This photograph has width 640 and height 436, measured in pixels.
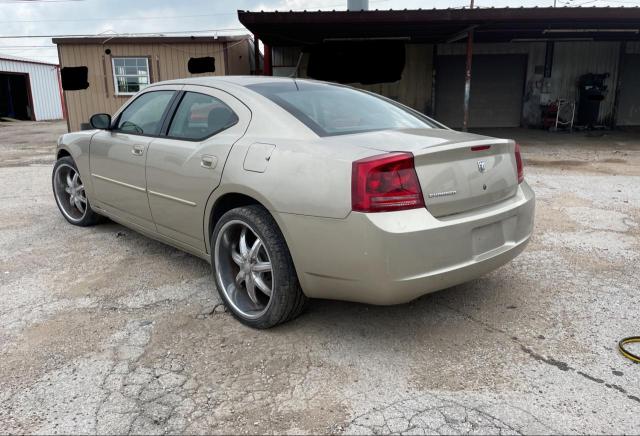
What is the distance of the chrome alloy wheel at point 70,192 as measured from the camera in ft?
16.8

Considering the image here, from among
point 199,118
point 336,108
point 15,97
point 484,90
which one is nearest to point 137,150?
point 199,118

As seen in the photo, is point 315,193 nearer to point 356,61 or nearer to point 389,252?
point 389,252

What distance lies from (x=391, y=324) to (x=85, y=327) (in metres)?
1.84

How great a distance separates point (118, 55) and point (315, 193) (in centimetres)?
1497

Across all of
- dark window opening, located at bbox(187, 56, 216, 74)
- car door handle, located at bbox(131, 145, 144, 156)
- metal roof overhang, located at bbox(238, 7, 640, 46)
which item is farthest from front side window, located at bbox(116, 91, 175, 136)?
dark window opening, located at bbox(187, 56, 216, 74)

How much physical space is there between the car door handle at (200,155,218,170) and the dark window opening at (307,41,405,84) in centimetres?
1375

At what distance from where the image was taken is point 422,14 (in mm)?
11898

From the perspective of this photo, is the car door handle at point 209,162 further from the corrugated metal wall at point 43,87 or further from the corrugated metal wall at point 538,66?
the corrugated metal wall at point 43,87

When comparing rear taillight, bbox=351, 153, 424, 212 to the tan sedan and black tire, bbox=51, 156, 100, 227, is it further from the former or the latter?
black tire, bbox=51, 156, 100, 227

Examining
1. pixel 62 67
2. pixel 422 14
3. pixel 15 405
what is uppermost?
pixel 422 14

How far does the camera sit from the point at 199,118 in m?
3.46

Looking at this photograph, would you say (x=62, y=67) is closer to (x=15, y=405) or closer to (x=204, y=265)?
(x=204, y=265)

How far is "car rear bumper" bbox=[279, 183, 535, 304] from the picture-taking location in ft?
7.93

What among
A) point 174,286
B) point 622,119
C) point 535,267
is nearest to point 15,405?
point 174,286
